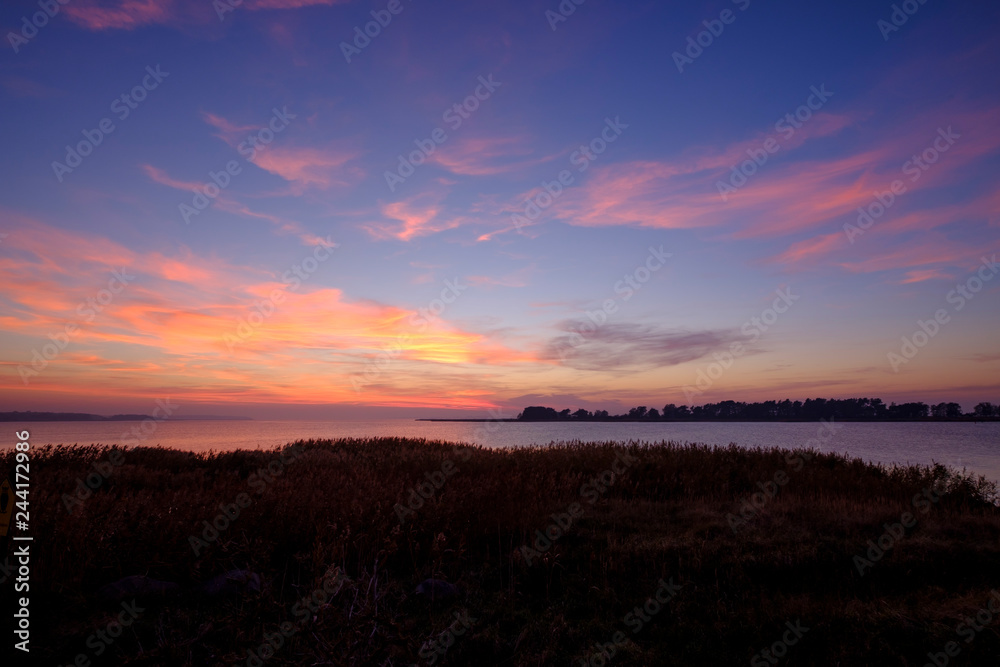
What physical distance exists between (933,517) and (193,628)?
41.7 ft

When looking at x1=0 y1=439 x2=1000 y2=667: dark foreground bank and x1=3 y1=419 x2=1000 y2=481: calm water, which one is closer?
x1=0 y1=439 x2=1000 y2=667: dark foreground bank

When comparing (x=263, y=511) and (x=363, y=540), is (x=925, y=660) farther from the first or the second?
(x=263, y=511)

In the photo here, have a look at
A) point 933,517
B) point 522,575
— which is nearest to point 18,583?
point 522,575

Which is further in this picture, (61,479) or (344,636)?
(61,479)

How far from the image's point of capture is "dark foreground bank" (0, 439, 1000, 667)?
4.58m

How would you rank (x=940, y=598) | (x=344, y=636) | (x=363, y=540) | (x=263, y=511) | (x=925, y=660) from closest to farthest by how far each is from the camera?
(x=344, y=636), (x=925, y=660), (x=940, y=598), (x=363, y=540), (x=263, y=511)

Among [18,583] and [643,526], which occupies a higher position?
[18,583]

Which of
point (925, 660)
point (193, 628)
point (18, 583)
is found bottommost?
point (925, 660)

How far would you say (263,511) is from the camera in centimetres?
803

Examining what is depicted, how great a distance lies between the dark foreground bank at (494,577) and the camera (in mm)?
4582

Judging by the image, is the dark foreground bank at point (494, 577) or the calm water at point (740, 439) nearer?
the dark foreground bank at point (494, 577)

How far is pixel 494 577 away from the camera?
7059mm

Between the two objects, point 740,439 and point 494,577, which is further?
point 740,439

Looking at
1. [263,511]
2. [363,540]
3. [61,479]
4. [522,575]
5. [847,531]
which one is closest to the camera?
[522,575]
